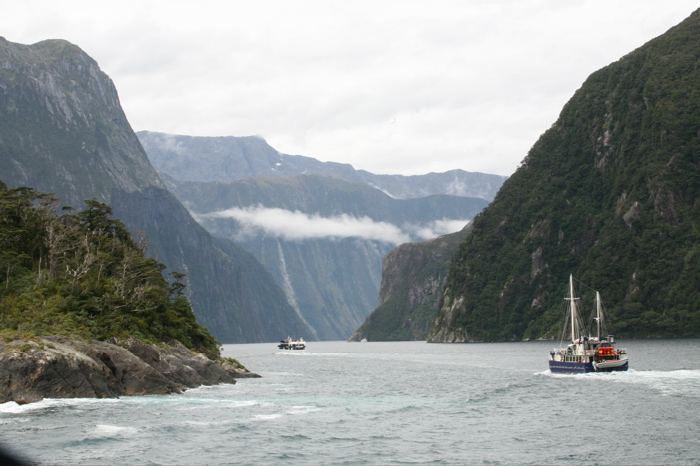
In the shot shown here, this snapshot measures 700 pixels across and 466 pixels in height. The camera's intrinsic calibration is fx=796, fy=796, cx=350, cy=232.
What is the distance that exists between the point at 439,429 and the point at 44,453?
28.0m

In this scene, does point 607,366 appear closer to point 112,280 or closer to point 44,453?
point 112,280

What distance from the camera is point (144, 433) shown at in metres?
55.2

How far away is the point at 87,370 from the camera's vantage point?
74062 millimetres

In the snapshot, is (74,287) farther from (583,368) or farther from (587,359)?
(587,359)

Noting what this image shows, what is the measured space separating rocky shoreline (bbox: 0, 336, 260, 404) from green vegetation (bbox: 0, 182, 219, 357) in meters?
4.83

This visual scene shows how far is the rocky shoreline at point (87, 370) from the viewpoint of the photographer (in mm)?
67812

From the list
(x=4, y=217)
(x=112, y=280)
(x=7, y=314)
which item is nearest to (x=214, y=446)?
(x=7, y=314)

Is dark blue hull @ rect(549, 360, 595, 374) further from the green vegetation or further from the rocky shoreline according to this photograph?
the green vegetation

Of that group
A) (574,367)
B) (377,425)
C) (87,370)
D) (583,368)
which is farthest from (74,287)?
(583,368)

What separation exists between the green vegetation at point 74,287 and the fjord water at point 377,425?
15.2 metres

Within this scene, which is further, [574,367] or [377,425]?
[574,367]

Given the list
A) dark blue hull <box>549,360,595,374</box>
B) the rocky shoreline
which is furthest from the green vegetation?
dark blue hull <box>549,360,595,374</box>

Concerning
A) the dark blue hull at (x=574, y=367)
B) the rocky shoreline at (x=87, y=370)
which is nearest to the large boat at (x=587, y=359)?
the dark blue hull at (x=574, y=367)

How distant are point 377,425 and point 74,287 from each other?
49.6 m
